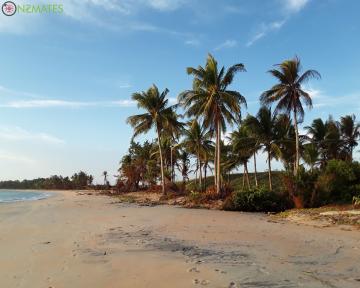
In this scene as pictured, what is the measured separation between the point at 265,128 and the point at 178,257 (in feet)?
94.8

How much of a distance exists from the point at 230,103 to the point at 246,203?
911 centimetres

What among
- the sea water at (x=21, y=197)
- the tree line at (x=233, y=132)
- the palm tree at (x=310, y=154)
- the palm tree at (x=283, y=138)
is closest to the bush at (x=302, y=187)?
the tree line at (x=233, y=132)

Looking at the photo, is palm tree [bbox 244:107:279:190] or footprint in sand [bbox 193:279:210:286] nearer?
footprint in sand [bbox 193:279:210:286]

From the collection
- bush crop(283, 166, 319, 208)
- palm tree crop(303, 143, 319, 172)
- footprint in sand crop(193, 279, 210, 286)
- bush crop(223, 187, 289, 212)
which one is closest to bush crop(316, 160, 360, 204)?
bush crop(283, 166, 319, 208)

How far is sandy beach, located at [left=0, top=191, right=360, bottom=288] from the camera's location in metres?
6.46

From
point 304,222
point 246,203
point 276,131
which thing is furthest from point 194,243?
point 276,131

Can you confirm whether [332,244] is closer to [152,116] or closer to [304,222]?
[304,222]

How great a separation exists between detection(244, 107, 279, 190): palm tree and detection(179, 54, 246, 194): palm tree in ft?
21.6

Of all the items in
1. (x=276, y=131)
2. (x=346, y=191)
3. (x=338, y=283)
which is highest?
(x=276, y=131)

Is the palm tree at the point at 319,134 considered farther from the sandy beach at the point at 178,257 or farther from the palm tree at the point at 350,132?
the sandy beach at the point at 178,257

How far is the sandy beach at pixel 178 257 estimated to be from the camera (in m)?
6.46

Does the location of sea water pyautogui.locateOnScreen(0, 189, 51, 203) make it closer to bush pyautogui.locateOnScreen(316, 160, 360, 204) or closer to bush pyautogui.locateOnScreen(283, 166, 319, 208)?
bush pyautogui.locateOnScreen(283, 166, 319, 208)

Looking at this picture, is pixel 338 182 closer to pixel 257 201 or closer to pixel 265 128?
pixel 257 201

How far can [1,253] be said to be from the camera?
9094 millimetres
